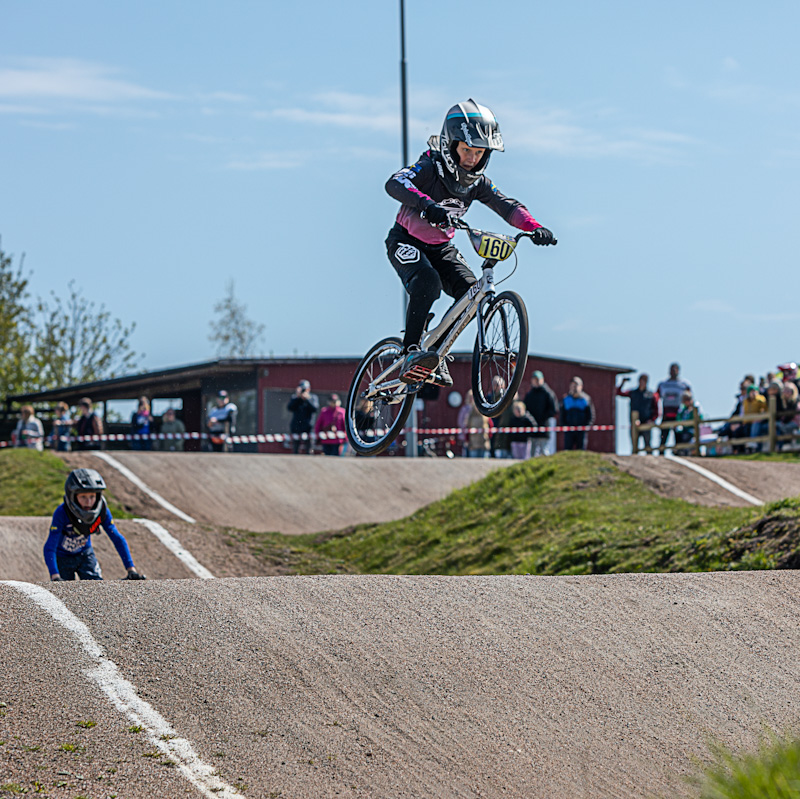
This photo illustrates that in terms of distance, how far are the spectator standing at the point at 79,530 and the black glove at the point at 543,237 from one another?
525 centimetres

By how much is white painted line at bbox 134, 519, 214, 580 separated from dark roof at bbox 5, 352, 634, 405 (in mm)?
13678

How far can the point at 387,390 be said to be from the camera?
917 centimetres

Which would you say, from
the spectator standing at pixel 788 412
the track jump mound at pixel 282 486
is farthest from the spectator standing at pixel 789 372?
the track jump mound at pixel 282 486

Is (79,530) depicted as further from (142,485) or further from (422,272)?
(142,485)

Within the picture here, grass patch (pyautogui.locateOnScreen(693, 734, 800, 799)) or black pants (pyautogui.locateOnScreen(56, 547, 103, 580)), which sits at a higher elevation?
black pants (pyautogui.locateOnScreen(56, 547, 103, 580))

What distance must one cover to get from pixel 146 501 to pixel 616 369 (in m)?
22.0

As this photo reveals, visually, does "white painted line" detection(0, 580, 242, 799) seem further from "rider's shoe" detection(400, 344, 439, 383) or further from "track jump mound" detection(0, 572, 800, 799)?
"rider's shoe" detection(400, 344, 439, 383)

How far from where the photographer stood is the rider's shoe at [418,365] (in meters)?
8.33

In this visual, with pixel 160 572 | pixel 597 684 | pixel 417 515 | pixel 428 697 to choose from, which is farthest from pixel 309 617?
pixel 417 515

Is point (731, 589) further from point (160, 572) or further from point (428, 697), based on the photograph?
point (160, 572)

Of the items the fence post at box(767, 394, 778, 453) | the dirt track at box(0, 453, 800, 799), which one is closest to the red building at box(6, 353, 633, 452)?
the fence post at box(767, 394, 778, 453)

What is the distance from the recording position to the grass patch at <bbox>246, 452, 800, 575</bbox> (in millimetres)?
13703

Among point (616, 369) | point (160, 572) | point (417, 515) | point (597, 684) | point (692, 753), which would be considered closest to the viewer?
point (692, 753)

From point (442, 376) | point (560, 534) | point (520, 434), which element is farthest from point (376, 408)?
point (520, 434)
